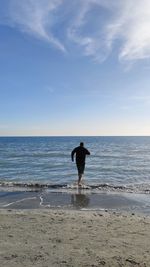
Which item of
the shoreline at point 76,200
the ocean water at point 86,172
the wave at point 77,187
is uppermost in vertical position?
the shoreline at point 76,200

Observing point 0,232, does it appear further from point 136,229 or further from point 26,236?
point 136,229

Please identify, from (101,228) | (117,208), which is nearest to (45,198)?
(117,208)

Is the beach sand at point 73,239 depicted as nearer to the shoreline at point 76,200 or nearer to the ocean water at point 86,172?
the shoreline at point 76,200

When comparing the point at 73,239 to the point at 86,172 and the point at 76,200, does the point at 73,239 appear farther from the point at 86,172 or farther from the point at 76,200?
the point at 86,172

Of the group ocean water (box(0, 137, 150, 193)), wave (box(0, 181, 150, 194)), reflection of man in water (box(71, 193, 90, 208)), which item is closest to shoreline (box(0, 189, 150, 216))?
reflection of man in water (box(71, 193, 90, 208))

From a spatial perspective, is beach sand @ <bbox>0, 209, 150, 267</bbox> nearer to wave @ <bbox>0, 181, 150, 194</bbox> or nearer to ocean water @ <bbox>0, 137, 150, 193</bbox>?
wave @ <bbox>0, 181, 150, 194</bbox>

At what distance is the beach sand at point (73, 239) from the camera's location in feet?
20.5

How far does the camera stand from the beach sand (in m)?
6.24

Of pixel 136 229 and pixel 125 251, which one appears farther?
pixel 136 229

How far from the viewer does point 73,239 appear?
296 inches

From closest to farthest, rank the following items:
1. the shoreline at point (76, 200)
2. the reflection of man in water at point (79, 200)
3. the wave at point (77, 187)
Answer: the shoreline at point (76, 200)
the reflection of man in water at point (79, 200)
the wave at point (77, 187)

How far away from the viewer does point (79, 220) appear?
31.1ft

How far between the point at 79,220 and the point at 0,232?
230cm

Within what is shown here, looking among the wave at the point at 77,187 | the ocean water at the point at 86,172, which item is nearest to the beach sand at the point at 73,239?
the wave at the point at 77,187
